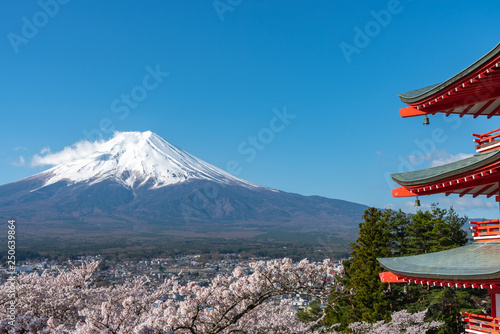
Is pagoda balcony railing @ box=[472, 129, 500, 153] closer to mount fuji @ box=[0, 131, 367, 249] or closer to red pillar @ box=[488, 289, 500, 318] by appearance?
red pillar @ box=[488, 289, 500, 318]

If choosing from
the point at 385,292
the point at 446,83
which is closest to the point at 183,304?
the point at 446,83

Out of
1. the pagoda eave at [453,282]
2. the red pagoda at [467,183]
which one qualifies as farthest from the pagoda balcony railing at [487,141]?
the pagoda eave at [453,282]

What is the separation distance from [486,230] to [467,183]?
3.16 feet

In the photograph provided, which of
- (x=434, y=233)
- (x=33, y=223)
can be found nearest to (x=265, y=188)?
(x=33, y=223)

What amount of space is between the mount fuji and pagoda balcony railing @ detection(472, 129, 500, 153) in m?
88.2

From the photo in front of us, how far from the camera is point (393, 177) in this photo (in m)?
7.96

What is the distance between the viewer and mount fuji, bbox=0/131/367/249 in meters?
108

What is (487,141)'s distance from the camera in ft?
23.6

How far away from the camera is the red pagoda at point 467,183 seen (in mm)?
6351

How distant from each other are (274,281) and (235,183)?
14809 cm

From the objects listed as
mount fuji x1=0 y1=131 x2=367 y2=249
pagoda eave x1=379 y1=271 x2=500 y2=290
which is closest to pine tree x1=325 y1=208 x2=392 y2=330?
pagoda eave x1=379 y1=271 x2=500 y2=290

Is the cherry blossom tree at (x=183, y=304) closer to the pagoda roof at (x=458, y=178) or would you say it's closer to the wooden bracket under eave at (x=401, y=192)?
the wooden bracket under eave at (x=401, y=192)

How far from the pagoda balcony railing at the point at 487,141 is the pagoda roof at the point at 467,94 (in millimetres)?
591

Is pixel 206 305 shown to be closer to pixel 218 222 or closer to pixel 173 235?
pixel 173 235
